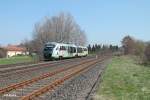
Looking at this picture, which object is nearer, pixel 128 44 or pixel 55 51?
pixel 55 51

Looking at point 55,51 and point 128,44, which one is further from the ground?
point 128,44

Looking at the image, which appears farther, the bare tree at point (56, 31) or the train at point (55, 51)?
the bare tree at point (56, 31)

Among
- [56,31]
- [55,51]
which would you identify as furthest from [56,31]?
[55,51]

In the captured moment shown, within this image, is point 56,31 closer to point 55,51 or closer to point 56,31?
point 56,31

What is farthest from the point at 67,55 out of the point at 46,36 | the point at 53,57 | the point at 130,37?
the point at 130,37

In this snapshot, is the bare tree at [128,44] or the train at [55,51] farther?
the bare tree at [128,44]

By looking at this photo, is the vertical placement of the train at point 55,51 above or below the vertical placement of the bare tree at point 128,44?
below

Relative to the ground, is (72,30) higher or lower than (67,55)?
higher

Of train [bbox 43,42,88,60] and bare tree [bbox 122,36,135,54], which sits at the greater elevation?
bare tree [bbox 122,36,135,54]

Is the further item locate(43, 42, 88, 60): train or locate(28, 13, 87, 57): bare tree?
locate(28, 13, 87, 57): bare tree

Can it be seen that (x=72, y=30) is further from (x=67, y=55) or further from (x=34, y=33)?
(x=67, y=55)

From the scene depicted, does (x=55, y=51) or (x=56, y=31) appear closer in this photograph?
(x=55, y=51)

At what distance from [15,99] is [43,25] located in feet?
340

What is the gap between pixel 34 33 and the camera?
123m
